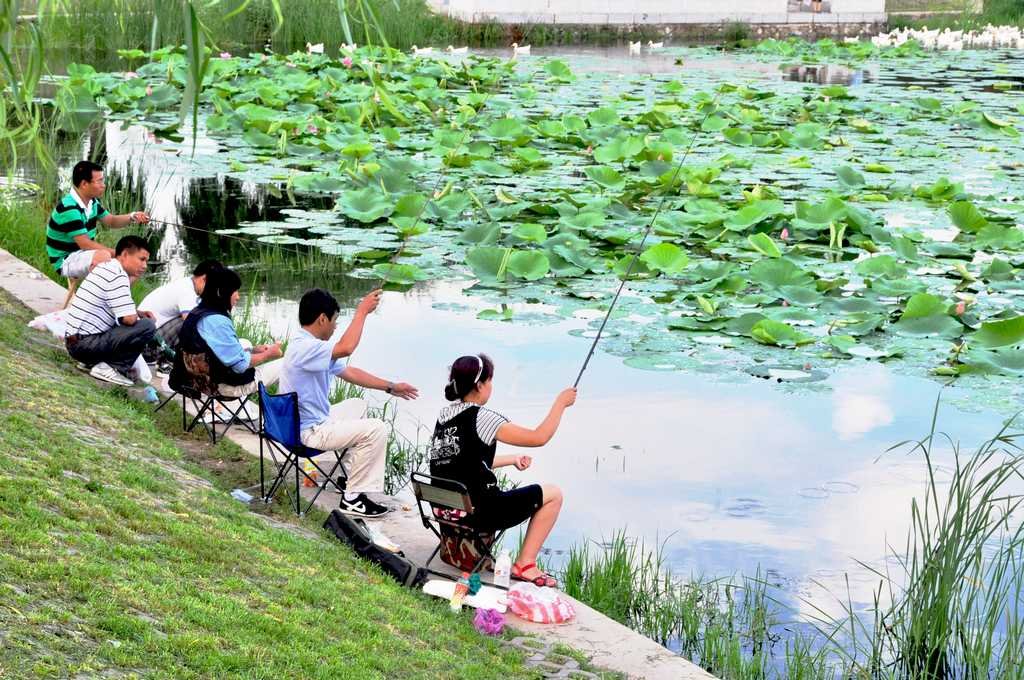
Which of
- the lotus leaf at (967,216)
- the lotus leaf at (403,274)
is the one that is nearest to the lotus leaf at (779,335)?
the lotus leaf at (403,274)

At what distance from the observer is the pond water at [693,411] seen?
5.61m

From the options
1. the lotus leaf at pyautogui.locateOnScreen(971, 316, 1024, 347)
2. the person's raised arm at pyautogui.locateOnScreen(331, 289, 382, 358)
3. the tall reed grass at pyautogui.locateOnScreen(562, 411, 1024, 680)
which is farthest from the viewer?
the lotus leaf at pyautogui.locateOnScreen(971, 316, 1024, 347)

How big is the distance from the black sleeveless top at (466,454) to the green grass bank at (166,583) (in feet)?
1.42

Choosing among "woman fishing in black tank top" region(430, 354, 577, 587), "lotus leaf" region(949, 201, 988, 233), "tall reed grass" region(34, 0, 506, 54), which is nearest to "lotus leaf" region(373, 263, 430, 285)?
"lotus leaf" region(949, 201, 988, 233)

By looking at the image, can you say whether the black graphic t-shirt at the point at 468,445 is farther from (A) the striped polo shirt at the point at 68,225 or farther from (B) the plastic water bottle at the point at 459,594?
(A) the striped polo shirt at the point at 68,225

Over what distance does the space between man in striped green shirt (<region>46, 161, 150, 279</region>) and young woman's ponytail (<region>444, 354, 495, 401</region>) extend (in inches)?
119

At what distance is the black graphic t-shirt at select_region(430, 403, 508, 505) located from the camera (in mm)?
4434

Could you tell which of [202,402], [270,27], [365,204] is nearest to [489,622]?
[202,402]

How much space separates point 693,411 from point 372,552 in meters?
2.90

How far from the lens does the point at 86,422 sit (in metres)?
5.11

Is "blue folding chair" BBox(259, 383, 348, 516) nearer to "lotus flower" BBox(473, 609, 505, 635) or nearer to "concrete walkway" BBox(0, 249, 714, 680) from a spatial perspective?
"concrete walkway" BBox(0, 249, 714, 680)

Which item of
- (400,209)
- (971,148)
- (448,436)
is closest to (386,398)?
(448,436)

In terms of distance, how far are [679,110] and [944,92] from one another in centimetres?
490

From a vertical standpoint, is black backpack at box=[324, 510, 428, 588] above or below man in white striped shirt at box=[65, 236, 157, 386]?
below
